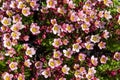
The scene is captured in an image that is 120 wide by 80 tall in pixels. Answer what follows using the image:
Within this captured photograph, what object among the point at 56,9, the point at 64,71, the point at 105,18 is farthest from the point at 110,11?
the point at 64,71

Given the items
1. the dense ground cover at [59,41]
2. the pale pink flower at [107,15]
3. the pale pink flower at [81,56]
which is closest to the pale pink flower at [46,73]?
the dense ground cover at [59,41]

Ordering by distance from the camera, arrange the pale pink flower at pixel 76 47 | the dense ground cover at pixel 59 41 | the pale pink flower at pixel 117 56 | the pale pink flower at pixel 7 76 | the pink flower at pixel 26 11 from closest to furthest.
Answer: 1. the pale pink flower at pixel 7 76
2. the dense ground cover at pixel 59 41
3. the pale pink flower at pixel 76 47
4. the pale pink flower at pixel 117 56
5. the pink flower at pixel 26 11

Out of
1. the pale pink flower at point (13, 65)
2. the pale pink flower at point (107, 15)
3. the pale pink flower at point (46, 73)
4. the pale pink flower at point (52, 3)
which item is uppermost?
the pale pink flower at point (52, 3)

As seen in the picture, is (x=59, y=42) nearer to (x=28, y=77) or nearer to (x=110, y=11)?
(x=28, y=77)

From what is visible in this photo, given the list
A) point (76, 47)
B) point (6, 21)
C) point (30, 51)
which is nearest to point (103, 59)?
point (76, 47)

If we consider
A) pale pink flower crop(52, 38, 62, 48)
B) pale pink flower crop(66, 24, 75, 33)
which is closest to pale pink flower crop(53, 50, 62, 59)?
pale pink flower crop(52, 38, 62, 48)

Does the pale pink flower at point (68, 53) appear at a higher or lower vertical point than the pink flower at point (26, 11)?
lower

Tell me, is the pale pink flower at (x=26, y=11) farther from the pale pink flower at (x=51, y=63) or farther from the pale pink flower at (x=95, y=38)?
the pale pink flower at (x=95, y=38)

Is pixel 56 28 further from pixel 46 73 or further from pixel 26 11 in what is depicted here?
pixel 46 73

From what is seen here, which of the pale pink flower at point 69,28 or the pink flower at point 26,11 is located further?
the pink flower at point 26,11
